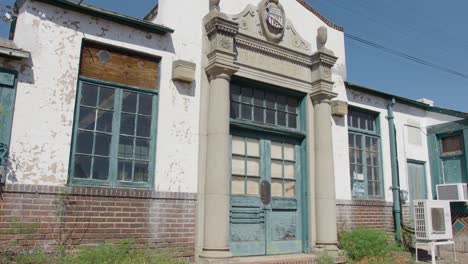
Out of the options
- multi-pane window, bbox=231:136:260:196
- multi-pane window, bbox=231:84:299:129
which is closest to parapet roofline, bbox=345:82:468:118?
multi-pane window, bbox=231:84:299:129

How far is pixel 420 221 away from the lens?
10.1m

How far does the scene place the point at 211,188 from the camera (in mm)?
7270

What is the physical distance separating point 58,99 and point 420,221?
8728 millimetres

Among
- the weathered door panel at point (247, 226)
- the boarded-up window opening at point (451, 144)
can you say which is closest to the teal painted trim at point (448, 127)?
the boarded-up window opening at point (451, 144)

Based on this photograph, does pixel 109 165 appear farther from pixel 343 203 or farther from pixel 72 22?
pixel 343 203

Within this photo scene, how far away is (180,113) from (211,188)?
4.83 ft

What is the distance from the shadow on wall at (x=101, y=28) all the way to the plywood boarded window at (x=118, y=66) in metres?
0.21

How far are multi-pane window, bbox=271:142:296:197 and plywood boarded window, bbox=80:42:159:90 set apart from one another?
305cm

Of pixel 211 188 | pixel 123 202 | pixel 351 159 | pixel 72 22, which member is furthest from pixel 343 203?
pixel 72 22

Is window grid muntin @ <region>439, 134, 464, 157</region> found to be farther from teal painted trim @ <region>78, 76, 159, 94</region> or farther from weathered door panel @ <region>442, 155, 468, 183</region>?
teal painted trim @ <region>78, 76, 159, 94</region>

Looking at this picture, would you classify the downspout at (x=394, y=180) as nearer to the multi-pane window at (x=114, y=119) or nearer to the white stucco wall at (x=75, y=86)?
the white stucco wall at (x=75, y=86)

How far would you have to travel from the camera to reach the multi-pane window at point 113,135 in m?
6.52

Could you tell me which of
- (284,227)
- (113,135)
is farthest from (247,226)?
(113,135)

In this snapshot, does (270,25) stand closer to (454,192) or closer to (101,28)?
(101,28)
